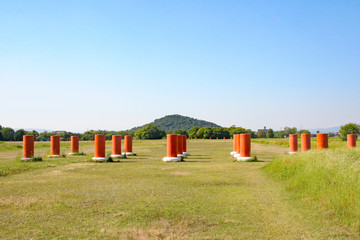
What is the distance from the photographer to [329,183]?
8328 mm

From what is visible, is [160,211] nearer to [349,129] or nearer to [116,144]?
[116,144]

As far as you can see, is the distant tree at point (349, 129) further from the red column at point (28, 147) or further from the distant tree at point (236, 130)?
the red column at point (28, 147)

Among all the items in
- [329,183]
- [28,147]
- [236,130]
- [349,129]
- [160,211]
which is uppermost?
[236,130]

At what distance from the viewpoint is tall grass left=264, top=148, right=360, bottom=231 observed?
21.2ft

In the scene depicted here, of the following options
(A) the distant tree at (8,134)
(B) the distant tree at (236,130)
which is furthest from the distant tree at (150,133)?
(A) the distant tree at (8,134)

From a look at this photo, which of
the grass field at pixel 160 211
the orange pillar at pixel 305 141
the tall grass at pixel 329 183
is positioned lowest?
the grass field at pixel 160 211

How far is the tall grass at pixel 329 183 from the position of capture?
6465mm

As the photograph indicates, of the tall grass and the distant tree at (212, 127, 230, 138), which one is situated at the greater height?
the distant tree at (212, 127, 230, 138)

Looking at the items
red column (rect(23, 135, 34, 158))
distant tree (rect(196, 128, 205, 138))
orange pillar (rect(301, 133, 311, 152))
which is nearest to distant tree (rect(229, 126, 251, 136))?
distant tree (rect(196, 128, 205, 138))

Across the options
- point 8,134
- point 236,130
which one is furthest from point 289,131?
point 8,134

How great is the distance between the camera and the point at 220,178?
39.4 ft

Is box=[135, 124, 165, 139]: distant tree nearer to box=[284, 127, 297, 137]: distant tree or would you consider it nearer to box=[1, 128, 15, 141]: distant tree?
box=[1, 128, 15, 141]: distant tree

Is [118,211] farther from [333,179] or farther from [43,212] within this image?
[333,179]

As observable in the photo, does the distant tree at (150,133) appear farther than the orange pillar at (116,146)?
Yes
